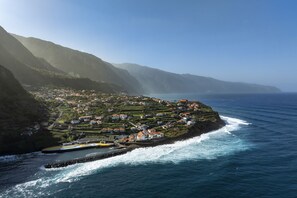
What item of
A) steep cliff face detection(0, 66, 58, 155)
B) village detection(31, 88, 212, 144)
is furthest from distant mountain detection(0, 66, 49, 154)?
village detection(31, 88, 212, 144)

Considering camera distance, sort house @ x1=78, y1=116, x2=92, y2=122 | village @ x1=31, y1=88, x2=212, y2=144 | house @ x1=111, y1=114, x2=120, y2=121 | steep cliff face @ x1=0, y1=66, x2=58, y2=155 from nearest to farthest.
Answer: steep cliff face @ x1=0, y1=66, x2=58, y2=155
village @ x1=31, y1=88, x2=212, y2=144
house @ x1=78, y1=116, x2=92, y2=122
house @ x1=111, y1=114, x2=120, y2=121

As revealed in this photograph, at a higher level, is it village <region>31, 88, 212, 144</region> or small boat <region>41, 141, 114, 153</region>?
village <region>31, 88, 212, 144</region>

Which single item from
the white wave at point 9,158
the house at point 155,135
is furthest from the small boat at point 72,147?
the house at point 155,135

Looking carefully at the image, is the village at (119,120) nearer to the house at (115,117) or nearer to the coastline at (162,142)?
the house at (115,117)

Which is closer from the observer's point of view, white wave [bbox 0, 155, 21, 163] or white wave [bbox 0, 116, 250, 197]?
white wave [bbox 0, 116, 250, 197]

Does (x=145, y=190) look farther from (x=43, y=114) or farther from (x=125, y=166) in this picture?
(x=43, y=114)

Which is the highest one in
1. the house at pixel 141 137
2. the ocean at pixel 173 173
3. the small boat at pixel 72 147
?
the house at pixel 141 137

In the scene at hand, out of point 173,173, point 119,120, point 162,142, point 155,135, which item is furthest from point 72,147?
point 173,173

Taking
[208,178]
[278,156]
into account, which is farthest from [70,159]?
[278,156]

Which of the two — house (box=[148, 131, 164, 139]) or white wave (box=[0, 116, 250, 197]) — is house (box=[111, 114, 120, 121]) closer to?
house (box=[148, 131, 164, 139])
